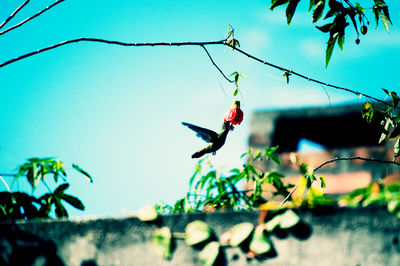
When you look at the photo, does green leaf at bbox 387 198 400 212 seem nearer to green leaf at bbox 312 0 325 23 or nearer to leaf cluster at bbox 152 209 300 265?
leaf cluster at bbox 152 209 300 265

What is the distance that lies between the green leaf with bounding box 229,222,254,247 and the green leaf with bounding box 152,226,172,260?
6.5 inches

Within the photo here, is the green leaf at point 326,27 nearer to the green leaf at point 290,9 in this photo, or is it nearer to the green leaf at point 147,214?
the green leaf at point 290,9

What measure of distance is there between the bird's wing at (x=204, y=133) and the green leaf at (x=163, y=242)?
1.04ft

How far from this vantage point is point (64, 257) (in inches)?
50.3

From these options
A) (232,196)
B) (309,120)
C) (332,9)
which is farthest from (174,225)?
(309,120)

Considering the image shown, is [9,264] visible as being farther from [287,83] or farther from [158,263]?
[287,83]

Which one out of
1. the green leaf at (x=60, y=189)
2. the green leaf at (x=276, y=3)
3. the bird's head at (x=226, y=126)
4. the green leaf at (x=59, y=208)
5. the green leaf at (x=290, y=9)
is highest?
the green leaf at (x=276, y=3)

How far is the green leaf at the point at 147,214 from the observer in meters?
1.24

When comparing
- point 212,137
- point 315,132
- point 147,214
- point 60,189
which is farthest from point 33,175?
point 315,132

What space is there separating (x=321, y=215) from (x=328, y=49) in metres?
0.59

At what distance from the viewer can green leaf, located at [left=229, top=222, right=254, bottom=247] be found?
118 centimetres

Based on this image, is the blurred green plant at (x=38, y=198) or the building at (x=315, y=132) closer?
the blurred green plant at (x=38, y=198)

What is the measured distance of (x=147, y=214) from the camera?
1.25 metres

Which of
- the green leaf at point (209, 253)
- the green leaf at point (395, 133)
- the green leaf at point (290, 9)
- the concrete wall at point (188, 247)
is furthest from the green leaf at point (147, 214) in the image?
the green leaf at point (395, 133)
